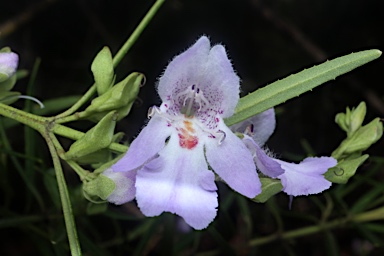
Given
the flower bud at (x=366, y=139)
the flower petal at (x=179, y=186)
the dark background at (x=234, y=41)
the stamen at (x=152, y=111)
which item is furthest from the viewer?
the dark background at (x=234, y=41)

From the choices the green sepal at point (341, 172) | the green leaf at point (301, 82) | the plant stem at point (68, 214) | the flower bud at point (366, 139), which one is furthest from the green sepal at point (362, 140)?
the plant stem at point (68, 214)

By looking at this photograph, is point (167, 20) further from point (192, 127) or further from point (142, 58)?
point (192, 127)

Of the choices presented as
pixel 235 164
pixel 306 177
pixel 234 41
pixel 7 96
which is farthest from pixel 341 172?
pixel 234 41

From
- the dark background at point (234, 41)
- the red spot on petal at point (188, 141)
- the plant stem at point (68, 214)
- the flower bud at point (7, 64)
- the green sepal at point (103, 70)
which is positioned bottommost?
the plant stem at point (68, 214)

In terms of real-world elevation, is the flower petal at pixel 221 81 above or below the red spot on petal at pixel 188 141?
above

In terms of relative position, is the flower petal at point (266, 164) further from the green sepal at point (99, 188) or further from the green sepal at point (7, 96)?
the green sepal at point (7, 96)

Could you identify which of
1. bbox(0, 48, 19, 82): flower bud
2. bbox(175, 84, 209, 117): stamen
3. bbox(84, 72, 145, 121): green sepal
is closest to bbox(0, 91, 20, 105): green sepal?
bbox(0, 48, 19, 82): flower bud

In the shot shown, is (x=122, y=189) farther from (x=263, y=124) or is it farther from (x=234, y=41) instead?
(x=234, y=41)
